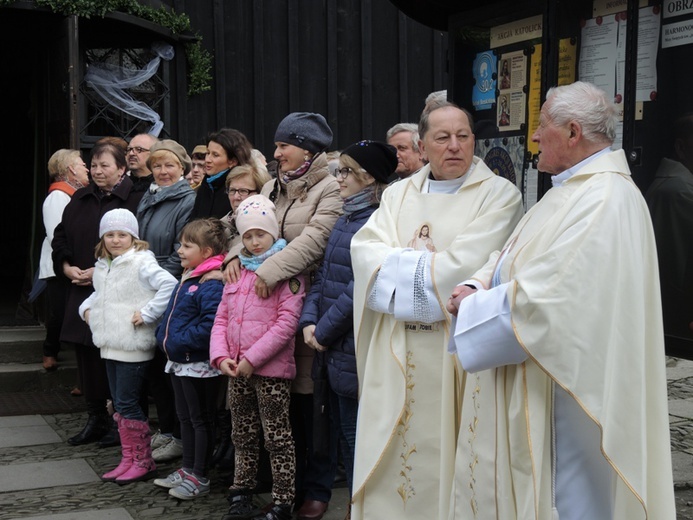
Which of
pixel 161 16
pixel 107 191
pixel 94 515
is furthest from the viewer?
pixel 161 16

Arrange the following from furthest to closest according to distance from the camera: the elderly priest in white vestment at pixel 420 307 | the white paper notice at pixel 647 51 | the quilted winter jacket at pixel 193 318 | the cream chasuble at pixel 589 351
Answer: the quilted winter jacket at pixel 193 318 → the white paper notice at pixel 647 51 → the elderly priest in white vestment at pixel 420 307 → the cream chasuble at pixel 589 351

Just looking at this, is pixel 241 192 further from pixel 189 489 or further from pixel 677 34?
pixel 677 34

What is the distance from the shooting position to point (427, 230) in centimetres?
381

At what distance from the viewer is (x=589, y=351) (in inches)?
112

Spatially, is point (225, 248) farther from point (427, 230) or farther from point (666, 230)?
point (666, 230)

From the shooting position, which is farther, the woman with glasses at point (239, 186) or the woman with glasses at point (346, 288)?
the woman with glasses at point (239, 186)

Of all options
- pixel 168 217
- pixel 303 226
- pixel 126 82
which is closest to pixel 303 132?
pixel 303 226

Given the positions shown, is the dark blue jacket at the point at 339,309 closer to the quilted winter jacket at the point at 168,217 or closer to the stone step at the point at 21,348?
the quilted winter jacket at the point at 168,217

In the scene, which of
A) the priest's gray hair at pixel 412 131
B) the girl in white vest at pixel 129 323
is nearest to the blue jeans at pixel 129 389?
the girl in white vest at pixel 129 323

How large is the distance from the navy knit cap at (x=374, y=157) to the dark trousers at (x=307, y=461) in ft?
4.05

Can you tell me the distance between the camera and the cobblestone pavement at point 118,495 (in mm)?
4949

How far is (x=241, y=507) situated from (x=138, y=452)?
1.05 metres

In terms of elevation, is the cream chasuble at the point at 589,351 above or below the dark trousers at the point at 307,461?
above

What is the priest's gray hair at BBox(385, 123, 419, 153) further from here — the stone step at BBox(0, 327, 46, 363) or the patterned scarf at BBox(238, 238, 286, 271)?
the stone step at BBox(0, 327, 46, 363)
